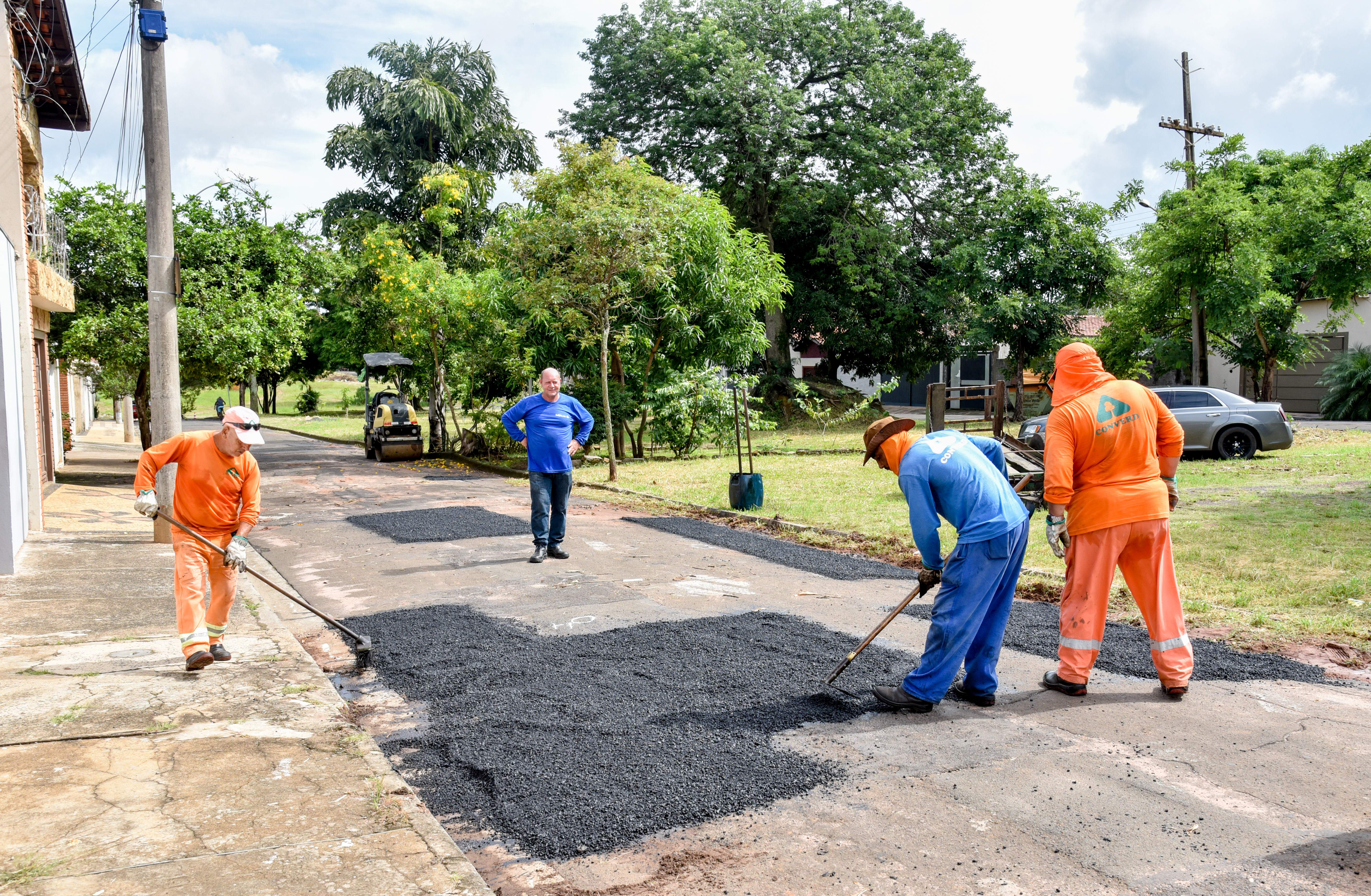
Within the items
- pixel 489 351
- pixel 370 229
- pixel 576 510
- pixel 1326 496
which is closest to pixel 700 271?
pixel 489 351

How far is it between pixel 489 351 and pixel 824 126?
14.7 m

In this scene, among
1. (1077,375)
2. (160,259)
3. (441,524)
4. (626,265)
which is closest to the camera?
(1077,375)

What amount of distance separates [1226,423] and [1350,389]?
14.4m

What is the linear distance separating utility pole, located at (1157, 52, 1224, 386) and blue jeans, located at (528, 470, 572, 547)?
17017 mm

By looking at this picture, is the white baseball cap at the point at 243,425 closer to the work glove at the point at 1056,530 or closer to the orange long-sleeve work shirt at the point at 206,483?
the orange long-sleeve work shirt at the point at 206,483

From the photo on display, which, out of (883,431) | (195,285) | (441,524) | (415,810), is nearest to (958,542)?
(883,431)

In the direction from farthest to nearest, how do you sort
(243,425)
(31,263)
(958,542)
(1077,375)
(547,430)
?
1. (31,263)
2. (547,430)
3. (243,425)
4. (1077,375)
5. (958,542)

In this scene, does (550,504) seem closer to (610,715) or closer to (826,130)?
(610,715)

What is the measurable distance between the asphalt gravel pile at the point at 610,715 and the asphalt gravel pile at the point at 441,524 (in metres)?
4.04

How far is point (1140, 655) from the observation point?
627cm

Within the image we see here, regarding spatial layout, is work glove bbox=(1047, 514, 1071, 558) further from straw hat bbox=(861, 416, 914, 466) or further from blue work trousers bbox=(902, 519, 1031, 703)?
straw hat bbox=(861, 416, 914, 466)

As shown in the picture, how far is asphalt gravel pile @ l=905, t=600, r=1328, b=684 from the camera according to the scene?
5.82 m

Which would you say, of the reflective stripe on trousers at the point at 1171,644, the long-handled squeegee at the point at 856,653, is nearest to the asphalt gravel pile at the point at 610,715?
the long-handled squeegee at the point at 856,653


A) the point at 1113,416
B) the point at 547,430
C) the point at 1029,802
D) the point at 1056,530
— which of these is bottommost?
the point at 1029,802
